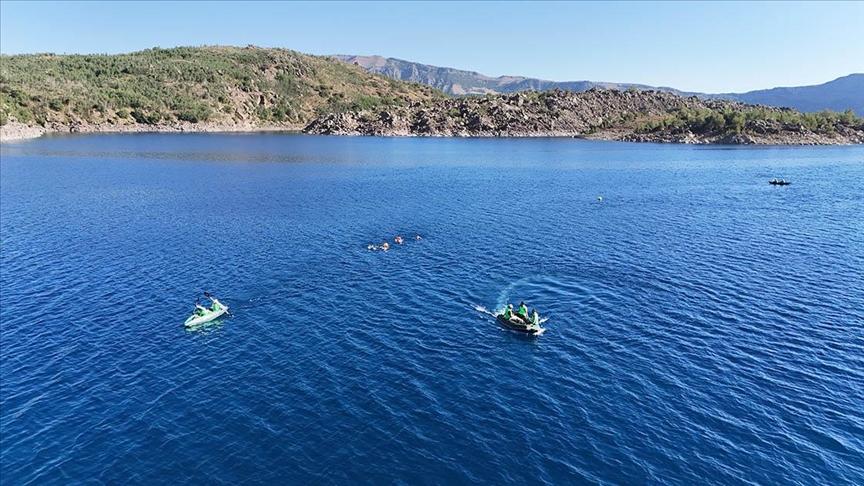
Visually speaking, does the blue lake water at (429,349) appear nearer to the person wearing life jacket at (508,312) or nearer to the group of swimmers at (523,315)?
the person wearing life jacket at (508,312)

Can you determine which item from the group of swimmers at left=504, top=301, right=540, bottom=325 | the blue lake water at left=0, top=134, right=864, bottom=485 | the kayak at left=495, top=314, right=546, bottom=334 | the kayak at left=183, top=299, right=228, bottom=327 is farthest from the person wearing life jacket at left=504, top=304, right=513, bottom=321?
the kayak at left=183, top=299, right=228, bottom=327

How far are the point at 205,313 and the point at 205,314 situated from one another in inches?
4.9

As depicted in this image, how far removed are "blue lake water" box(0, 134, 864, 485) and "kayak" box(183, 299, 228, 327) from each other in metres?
1.28

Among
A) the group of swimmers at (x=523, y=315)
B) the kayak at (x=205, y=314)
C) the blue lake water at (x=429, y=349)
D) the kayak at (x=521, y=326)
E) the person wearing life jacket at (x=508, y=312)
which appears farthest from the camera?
the kayak at (x=205, y=314)

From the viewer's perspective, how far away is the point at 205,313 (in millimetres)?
57156

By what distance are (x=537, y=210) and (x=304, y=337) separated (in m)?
71.8

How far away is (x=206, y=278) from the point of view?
229 feet

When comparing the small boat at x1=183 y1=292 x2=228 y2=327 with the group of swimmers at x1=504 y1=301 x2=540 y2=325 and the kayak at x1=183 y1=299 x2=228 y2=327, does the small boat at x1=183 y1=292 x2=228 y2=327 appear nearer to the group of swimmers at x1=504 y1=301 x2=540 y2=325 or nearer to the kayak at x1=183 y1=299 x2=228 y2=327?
the kayak at x1=183 y1=299 x2=228 y2=327

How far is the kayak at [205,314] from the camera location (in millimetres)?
55812

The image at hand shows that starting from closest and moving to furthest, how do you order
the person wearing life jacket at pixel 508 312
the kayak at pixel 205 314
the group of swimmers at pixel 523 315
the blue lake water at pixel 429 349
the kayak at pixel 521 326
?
the blue lake water at pixel 429 349
the kayak at pixel 521 326
the group of swimmers at pixel 523 315
the person wearing life jacket at pixel 508 312
the kayak at pixel 205 314

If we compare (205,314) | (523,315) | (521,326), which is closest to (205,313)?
(205,314)

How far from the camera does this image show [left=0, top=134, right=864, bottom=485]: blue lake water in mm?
35844

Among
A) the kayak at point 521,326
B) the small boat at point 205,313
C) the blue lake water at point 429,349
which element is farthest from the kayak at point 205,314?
the kayak at point 521,326

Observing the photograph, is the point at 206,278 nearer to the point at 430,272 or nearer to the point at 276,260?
the point at 276,260
